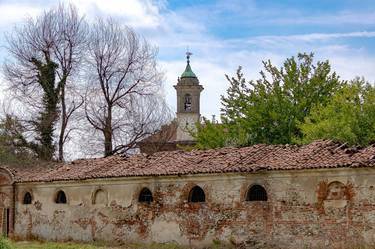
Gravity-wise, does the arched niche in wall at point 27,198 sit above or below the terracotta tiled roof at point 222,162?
below

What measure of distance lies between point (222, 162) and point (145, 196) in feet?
11.0

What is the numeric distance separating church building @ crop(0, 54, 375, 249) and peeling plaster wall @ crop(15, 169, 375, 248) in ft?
0.10

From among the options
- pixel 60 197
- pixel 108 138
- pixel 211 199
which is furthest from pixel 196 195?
pixel 108 138

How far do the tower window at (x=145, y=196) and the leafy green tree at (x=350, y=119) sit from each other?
8.57 metres

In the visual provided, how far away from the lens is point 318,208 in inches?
711

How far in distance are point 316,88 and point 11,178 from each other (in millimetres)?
17414

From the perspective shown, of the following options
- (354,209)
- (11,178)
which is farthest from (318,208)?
(11,178)

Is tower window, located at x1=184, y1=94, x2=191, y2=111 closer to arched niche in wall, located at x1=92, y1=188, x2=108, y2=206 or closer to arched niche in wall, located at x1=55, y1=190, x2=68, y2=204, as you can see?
arched niche in wall, located at x1=55, y1=190, x2=68, y2=204

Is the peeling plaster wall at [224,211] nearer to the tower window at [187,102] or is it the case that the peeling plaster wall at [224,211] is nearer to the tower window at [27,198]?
the tower window at [27,198]

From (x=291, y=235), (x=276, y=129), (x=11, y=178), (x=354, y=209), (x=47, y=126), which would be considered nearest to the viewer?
(x=354, y=209)

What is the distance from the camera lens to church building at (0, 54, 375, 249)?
17703 millimetres

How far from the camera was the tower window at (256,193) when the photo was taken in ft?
64.0

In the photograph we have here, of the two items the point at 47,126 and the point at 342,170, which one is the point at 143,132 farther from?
the point at 342,170

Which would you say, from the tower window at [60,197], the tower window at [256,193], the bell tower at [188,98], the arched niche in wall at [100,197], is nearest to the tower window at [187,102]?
the bell tower at [188,98]
